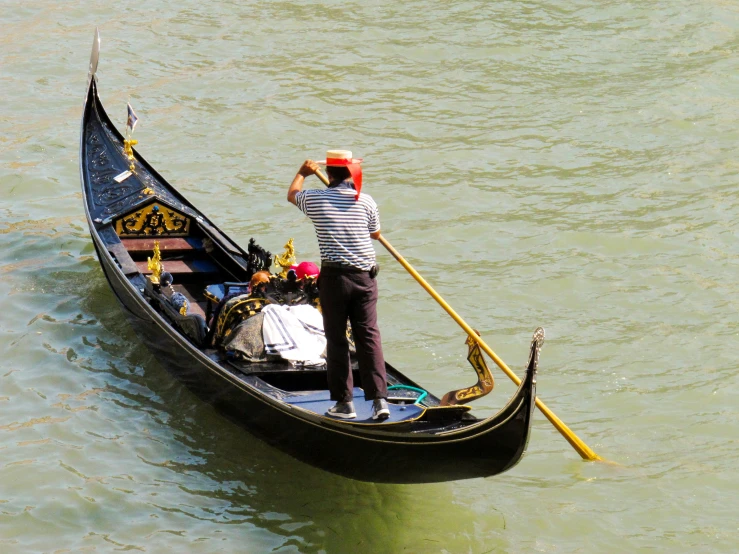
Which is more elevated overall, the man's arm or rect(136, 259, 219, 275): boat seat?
the man's arm

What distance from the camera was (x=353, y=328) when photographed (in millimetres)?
3701

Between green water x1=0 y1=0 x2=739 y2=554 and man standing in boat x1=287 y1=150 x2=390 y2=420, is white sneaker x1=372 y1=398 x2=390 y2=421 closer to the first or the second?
man standing in boat x1=287 y1=150 x2=390 y2=420

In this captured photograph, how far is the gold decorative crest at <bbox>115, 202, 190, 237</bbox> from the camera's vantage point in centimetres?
557

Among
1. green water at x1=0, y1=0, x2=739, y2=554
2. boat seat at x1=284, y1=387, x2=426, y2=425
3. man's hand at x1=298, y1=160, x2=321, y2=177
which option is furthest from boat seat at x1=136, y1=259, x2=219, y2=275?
man's hand at x1=298, y1=160, x2=321, y2=177

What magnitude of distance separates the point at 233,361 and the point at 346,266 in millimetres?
928

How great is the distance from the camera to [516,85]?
343 inches

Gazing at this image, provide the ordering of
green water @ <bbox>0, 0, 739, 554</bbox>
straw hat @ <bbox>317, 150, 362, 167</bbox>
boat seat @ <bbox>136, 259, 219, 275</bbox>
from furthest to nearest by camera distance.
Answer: boat seat @ <bbox>136, 259, 219, 275</bbox>
green water @ <bbox>0, 0, 739, 554</bbox>
straw hat @ <bbox>317, 150, 362, 167</bbox>

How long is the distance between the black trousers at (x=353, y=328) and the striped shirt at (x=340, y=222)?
59 mm

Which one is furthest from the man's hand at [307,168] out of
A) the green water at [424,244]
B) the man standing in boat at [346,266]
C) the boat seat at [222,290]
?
the green water at [424,244]

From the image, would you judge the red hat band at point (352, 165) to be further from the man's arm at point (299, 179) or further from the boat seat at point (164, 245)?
the boat seat at point (164, 245)

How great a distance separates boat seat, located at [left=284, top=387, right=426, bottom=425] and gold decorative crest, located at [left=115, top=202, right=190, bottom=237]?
1845 mm

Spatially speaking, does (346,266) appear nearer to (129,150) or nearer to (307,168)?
(307,168)

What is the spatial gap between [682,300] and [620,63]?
388cm

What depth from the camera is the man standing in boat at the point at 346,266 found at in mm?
3576
